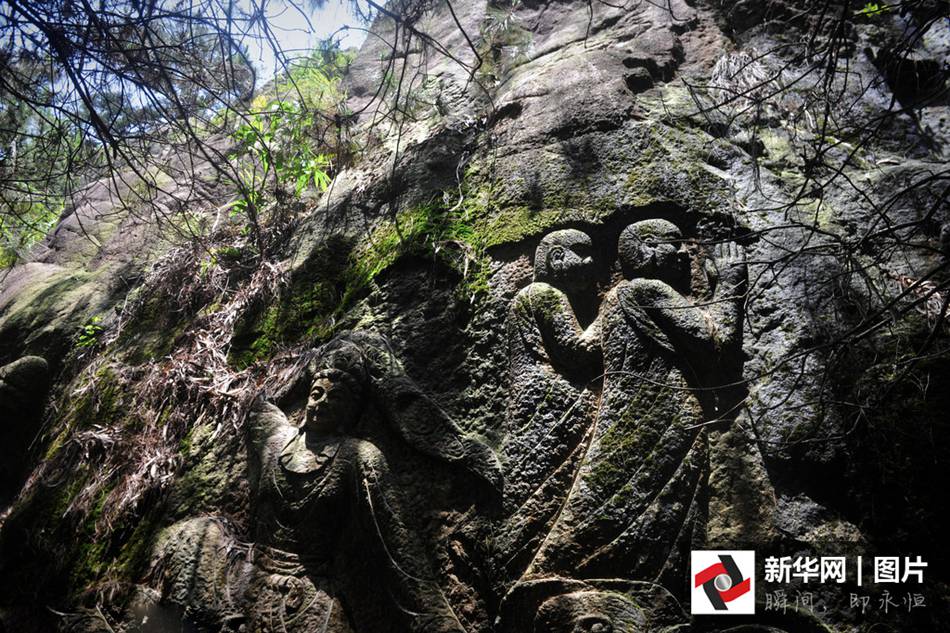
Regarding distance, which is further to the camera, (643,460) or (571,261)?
(571,261)

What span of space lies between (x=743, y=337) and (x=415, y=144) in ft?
9.50

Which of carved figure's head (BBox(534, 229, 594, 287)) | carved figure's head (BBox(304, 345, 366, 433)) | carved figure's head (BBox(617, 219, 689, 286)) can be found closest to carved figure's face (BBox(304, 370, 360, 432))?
carved figure's head (BBox(304, 345, 366, 433))

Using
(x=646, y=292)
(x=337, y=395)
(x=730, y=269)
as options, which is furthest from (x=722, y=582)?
(x=337, y=395)

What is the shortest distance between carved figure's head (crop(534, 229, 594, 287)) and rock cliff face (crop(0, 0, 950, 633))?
15 millimetres

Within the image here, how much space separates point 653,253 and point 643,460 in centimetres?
101

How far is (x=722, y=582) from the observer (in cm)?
229

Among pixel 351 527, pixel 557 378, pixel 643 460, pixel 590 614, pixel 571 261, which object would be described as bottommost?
pixel 590 614

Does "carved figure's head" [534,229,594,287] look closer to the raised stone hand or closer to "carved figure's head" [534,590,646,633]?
the raised stone hand

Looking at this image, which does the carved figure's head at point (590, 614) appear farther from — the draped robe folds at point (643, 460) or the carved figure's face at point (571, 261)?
the carved figure's face at point (571, 261)

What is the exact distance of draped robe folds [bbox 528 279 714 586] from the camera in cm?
238

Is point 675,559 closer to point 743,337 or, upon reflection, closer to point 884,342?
point 743,337

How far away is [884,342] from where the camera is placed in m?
2.61

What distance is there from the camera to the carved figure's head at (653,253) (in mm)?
2979

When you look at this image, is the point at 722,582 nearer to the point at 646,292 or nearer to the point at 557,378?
the point at 557,378
